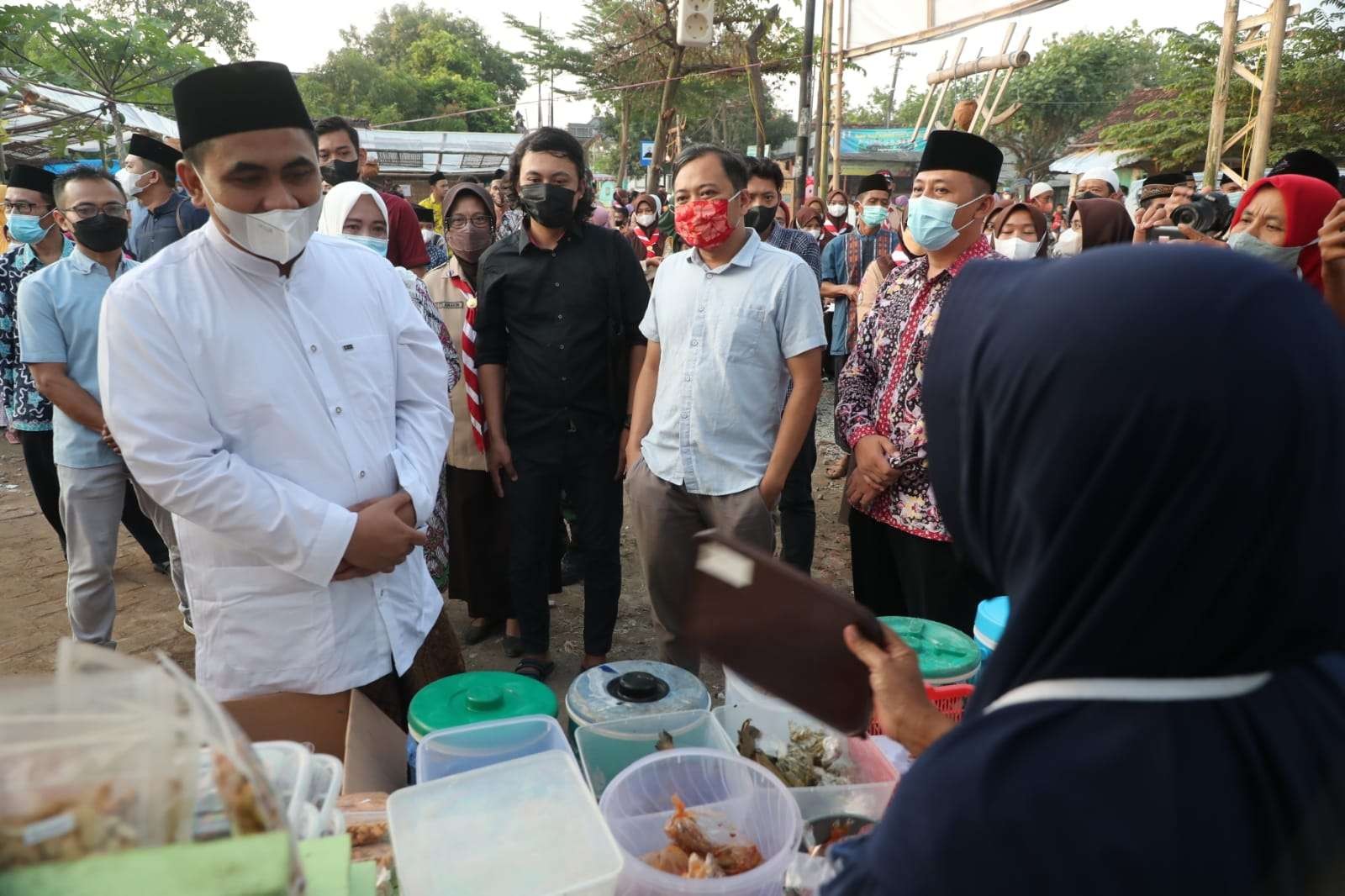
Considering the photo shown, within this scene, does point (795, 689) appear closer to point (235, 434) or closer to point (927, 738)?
point (927, 738)

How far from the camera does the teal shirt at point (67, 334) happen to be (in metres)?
3.27

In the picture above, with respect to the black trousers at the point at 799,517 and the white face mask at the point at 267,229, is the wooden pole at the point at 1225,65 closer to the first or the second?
the black trousers at the point at 799,517

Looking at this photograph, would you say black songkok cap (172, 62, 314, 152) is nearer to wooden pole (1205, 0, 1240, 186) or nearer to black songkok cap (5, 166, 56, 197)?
black songkok cap (5, 166, 56, 197)

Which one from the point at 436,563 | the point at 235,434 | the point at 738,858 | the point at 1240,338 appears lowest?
the point at 436,563

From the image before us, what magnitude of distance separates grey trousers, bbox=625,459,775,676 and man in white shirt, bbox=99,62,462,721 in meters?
1.14

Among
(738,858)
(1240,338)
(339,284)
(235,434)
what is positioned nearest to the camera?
(1240,338)

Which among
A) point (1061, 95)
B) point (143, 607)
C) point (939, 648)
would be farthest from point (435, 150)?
point (939, 648)

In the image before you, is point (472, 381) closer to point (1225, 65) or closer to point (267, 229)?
point (267, 229)

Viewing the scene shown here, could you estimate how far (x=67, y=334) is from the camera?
10.9 feet

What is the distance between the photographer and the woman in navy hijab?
2.33 feet

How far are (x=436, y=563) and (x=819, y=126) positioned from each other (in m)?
10.2

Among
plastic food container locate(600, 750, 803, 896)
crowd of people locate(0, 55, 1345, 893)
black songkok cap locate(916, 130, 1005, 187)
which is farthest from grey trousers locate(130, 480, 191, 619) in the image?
black songkok cap locate(916, 130, 1005, 187)

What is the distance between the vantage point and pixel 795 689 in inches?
49.0

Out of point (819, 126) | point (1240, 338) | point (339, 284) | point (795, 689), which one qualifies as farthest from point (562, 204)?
point (819, 126)
